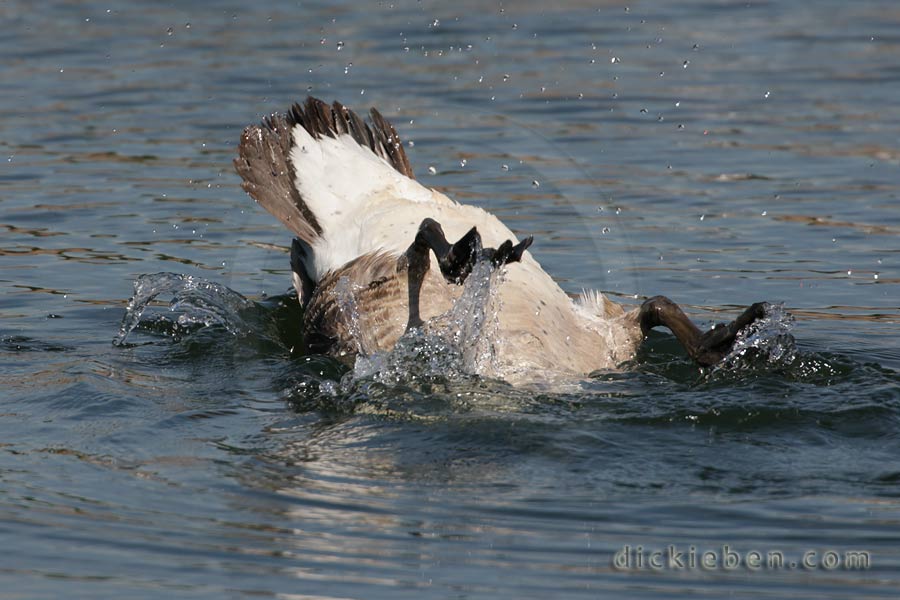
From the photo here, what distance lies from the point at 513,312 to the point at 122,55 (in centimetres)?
889

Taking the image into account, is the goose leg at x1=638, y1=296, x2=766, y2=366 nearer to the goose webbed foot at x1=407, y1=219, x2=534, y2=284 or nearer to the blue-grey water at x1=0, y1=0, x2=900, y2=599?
the blue-grey water at x1=0, y1=0, x2=900, y2=599

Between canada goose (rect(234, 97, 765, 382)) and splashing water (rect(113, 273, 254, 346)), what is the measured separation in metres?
0.49

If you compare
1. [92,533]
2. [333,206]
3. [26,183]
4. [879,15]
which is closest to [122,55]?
[26,183]

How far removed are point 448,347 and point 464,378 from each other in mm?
171

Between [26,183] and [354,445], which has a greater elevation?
[26,183]

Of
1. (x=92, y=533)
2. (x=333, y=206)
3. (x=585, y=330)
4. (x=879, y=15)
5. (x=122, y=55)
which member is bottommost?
(x=92, y=533)

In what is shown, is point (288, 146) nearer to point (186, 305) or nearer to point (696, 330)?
point (186, 305)

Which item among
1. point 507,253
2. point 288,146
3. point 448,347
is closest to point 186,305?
point 288,146

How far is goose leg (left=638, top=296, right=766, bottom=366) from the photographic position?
7.15 m

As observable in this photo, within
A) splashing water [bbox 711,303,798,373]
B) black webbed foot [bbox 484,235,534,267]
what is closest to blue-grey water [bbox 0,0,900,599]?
splashing water [bbox 711,303,798,373]

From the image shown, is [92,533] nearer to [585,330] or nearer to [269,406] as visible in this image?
[269,406]

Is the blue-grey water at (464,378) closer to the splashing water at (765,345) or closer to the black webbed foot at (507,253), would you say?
the splashing water at (765,345)

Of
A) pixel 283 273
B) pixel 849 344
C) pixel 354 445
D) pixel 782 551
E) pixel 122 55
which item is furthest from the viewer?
pixel 122 55

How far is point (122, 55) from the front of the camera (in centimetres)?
1460
